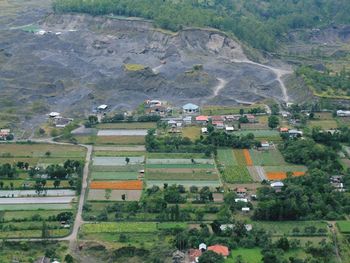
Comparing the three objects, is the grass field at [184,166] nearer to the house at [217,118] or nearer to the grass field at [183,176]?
the grass field at [183,176]

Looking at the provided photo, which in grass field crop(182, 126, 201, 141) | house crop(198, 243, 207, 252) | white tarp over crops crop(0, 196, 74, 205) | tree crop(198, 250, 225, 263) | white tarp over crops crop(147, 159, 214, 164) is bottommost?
grass field crop(182, 126, 201, 141)

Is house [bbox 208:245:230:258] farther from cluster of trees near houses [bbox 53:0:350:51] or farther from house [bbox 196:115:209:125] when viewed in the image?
cluster of trees near houses [bbox 53:0:350:51]

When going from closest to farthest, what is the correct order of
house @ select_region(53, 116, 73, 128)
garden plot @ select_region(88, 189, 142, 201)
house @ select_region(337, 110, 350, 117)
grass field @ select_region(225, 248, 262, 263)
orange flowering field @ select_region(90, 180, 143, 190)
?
grass field @ select_region(225, 248, 262, 263)
garden plot @ select_region(88, 189, 142, 201)
orange flowering field @ select_region(90, 180, 143, 190)
house @ select_region(53, 116, 73, 128)
house @ select_region(337, 110, 350, 117)

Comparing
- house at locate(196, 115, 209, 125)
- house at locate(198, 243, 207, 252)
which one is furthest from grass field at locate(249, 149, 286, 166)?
house at locate(198, 243, 207, 252)

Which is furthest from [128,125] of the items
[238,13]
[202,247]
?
[238,13]

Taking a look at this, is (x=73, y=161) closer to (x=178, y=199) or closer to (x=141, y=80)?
(x=178, y=199)

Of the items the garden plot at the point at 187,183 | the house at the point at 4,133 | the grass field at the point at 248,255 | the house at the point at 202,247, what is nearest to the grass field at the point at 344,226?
the grass field at the point at 248,255
